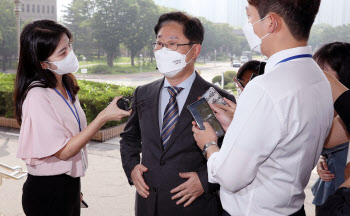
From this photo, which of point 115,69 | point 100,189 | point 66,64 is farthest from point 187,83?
point 115,69

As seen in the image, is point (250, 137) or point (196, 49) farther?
point (196, 49)

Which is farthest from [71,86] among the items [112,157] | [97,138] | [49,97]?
[97,138]

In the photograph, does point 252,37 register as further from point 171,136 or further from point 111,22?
point 111,22

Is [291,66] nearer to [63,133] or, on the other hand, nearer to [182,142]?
[182,142]

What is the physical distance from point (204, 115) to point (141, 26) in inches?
312

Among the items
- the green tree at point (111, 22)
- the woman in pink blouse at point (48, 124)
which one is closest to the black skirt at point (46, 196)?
the woman in pink blouse at point (48, 124)

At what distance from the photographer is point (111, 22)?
35.8 feet

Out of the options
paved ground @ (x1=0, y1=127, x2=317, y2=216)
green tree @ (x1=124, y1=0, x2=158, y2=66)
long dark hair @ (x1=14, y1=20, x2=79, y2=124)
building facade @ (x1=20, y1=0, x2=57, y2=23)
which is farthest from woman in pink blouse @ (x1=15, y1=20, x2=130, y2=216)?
building facade @ (x1=20, y1=0, x2=57, y2=23)

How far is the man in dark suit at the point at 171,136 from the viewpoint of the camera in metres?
1.48

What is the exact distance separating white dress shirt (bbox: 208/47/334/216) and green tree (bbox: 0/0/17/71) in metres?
19.9

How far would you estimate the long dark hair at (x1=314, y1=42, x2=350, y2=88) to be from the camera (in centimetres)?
166

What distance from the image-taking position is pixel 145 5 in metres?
9.09

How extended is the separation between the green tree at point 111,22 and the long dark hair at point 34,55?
7.64 m

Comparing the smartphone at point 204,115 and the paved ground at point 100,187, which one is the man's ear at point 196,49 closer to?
the smartphone at point 204,115
